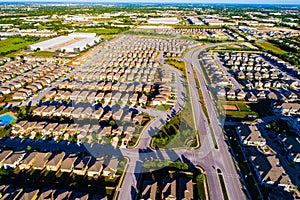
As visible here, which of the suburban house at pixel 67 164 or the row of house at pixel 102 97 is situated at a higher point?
the row of house at pixel 102 97

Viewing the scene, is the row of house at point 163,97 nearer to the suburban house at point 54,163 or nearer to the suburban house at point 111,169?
the suburban house at point 111,169

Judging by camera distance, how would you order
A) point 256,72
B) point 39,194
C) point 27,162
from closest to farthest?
1. point 39,194
2. point 27,162
3. point 256,72

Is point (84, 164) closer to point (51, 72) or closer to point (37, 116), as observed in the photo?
point (37, 116)

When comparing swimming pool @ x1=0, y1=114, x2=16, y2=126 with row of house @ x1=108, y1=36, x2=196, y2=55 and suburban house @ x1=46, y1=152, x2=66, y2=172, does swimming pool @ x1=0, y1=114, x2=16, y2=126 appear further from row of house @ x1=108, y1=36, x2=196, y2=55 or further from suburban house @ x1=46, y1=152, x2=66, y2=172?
row of house @ x1=108, y1=36, x2=196, y2=55

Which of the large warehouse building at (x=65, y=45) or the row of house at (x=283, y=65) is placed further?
the large warehouse building at (x=65, y=45)

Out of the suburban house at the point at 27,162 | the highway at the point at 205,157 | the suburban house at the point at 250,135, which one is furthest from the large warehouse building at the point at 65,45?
the suburban house at the point at 250,135

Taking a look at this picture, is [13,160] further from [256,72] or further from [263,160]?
[256,72]

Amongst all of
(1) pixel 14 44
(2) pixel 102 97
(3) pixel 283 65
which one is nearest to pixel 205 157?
(2) pixel 102 97
